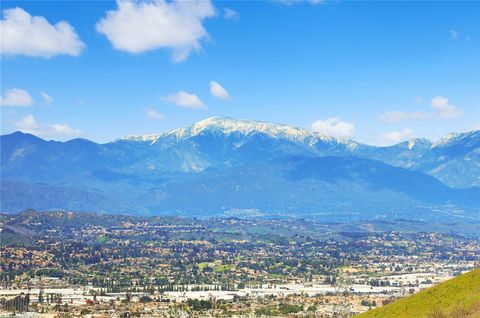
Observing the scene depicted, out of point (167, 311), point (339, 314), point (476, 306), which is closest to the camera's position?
point (476, 306)

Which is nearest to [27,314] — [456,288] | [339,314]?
[339,314]

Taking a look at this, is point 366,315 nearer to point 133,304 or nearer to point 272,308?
point 272,308

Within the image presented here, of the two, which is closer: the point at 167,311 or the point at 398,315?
the point at 398,315

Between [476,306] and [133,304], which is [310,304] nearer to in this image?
[133,304]

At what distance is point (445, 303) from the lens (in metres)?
85.4

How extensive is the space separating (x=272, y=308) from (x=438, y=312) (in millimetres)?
106993

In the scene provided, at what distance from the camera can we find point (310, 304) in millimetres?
193875

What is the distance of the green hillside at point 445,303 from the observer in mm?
79550

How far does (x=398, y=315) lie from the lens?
293 ft

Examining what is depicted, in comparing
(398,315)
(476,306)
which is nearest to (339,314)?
(398,315)

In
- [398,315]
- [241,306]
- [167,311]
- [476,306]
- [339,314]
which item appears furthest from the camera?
[241,306]

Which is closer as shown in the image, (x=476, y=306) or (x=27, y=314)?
(x=476, y=306)

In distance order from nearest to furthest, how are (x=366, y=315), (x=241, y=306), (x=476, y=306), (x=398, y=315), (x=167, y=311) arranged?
(x=476, y=306), (x=398, y=315), (x=366, y=315), (x=167, y=311), (x=241, y=306)

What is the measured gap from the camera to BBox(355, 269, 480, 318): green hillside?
261 ft
